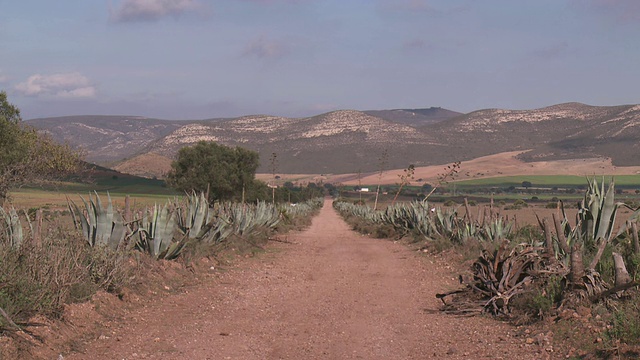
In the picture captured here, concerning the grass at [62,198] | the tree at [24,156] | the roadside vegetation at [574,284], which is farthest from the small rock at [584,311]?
the grass at [62,198]

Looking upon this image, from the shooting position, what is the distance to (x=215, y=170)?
1822 inches

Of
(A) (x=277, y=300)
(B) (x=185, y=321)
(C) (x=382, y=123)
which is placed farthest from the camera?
(C) (x=382, y=123)

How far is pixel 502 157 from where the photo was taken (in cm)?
13025

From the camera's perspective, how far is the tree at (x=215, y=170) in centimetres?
4622

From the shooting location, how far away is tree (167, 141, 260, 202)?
1820 inches

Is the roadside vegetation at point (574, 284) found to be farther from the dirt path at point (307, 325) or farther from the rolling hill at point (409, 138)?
the rolling hill at point (409, 138)

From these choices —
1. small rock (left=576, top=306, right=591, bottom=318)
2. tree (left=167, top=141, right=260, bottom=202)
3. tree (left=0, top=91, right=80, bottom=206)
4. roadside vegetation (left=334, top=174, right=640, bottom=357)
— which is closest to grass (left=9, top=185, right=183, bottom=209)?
tree (left=0, top=91, right=80, bottom=206)

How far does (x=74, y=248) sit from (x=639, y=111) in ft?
430

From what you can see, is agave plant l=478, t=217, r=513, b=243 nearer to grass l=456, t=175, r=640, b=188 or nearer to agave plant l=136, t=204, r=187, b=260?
agave plant l=136, t=204, r=187, b=260

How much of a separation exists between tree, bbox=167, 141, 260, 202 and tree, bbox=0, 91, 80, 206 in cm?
1420

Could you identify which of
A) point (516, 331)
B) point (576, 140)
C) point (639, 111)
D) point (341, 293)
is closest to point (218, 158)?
point (341, 293)

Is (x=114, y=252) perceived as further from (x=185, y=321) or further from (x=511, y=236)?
(x=511, y=236)

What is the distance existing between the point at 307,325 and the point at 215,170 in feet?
125

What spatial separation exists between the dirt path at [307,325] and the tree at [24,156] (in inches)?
299
